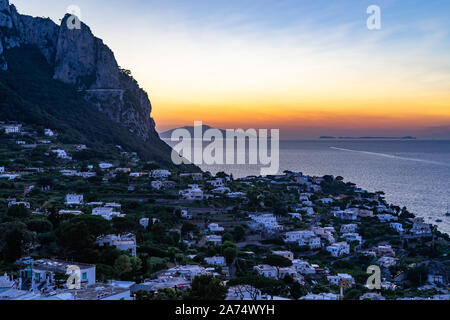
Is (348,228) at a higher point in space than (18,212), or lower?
lower

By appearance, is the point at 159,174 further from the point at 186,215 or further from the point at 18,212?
the point at 18,212

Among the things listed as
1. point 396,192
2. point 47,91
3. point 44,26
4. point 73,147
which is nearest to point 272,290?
point 73,147

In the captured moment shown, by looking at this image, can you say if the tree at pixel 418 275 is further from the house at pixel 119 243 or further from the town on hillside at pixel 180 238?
the house at pixel 119 243

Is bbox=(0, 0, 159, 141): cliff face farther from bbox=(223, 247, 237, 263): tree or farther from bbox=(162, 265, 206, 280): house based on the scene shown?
bbox=(162, 265, 206, 280): house

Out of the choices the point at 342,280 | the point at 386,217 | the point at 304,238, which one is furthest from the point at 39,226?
the point at 386,217

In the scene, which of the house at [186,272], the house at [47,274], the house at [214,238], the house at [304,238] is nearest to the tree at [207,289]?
the house at [47,274]

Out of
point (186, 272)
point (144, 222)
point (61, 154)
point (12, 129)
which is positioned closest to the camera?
point (186, 272)
